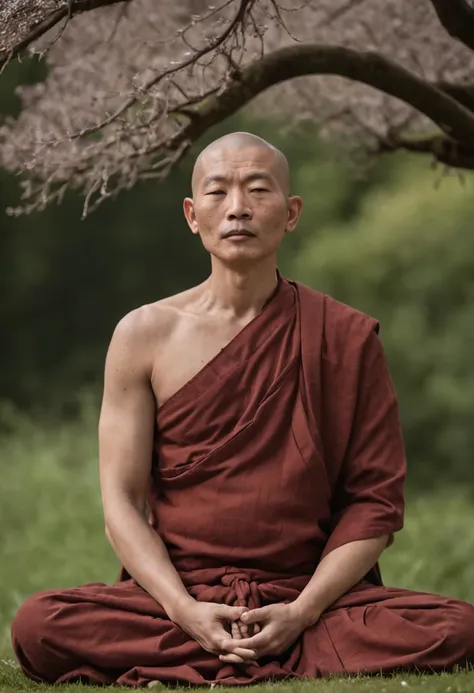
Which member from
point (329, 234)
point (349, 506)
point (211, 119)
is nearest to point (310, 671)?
point (349, 506)

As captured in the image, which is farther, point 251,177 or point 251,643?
point 251,177

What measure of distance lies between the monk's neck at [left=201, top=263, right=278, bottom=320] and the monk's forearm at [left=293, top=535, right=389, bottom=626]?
2.43 ft

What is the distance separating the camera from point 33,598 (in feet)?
12.6

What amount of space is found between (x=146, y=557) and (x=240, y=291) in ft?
2.68

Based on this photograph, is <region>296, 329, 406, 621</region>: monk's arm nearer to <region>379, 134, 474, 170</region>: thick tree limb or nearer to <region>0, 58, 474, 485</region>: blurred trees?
<region>379, 134, 474, 170</region>: thick tree limb

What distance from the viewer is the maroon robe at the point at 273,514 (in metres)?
3.76

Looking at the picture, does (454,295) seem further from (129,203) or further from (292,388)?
(292,388)

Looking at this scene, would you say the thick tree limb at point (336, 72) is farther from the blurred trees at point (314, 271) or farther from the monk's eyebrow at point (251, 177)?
the blurred trees at point (314, 271)

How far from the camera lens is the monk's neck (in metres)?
4.13

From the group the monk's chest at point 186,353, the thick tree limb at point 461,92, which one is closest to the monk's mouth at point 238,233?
the monk's chest at point 186,353

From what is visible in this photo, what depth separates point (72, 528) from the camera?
8.19 m

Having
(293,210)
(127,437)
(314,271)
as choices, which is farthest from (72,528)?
(293,210)

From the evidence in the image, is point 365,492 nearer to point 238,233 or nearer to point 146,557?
point 146,557

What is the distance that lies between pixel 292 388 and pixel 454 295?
525 cm
